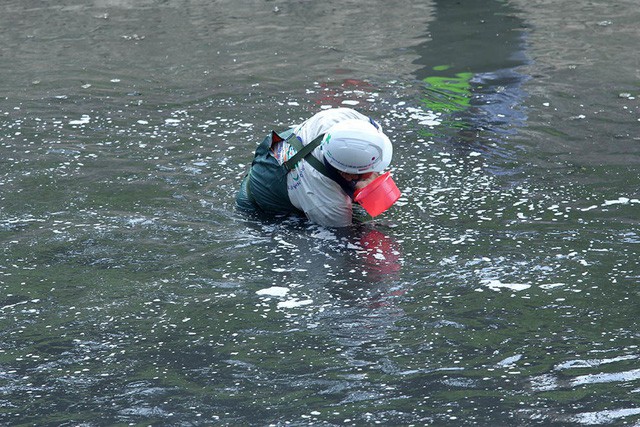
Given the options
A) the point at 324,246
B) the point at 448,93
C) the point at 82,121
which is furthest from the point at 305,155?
the point at 448,93

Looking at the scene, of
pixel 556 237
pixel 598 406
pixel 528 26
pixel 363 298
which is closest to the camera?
pixel 598 406

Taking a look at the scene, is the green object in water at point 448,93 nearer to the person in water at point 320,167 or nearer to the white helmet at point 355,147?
the person in water at point 320,167

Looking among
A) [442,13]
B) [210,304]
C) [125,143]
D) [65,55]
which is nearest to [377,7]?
[442,13]

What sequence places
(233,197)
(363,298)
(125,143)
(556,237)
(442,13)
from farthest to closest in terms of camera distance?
(442,13) < (125,143) < (233,197) < (556,237) < (363,298)

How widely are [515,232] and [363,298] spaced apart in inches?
42.8

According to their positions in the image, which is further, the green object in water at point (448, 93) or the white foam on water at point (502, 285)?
the green object in water at point (448, 93)

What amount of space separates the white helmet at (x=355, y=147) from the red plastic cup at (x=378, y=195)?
3.2 inches

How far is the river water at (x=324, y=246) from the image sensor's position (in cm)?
354

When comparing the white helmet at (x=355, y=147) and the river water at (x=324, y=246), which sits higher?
the white helmet at (x=355, y=147)

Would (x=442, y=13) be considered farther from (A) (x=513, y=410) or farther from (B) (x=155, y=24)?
(A) (x=513, y=410)

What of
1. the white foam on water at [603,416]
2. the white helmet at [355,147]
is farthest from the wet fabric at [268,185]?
the white foam on water at [603,416]

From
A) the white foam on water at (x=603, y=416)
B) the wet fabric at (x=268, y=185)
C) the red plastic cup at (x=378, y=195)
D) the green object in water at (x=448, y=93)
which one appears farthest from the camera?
the green object in water at (x=448, y=93)

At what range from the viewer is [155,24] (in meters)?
10.4

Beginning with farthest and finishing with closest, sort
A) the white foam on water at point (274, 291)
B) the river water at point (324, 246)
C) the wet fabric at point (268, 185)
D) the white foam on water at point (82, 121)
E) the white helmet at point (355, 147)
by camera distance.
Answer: the white foam on water at point (82, 121) < the wet fabric at point (268, 185) < the white helmet at point (355, 147) < the white foam on water at point (274, 291) < the river water at point (324, 246)
